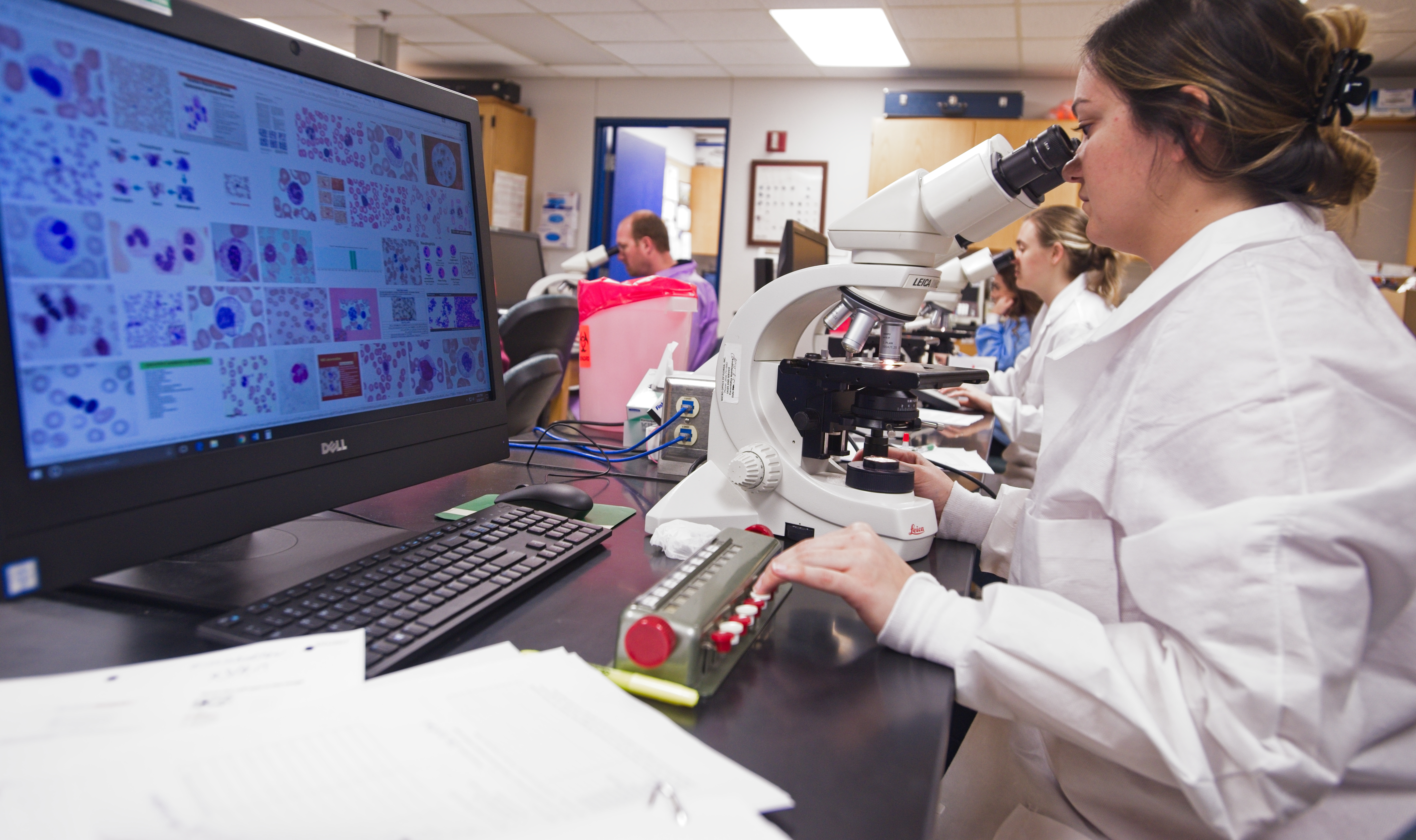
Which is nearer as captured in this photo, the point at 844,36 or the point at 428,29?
the point at 844,36

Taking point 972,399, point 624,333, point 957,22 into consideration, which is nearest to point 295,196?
point 624,333

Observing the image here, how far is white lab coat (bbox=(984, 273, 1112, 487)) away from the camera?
7.88 ft

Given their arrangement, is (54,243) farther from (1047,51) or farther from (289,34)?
(1047,51)

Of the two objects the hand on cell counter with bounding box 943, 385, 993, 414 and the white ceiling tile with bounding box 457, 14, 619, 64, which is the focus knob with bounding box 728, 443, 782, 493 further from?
the white ceiling tile with bounding box 457, 14, 619, 64

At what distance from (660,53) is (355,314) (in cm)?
483

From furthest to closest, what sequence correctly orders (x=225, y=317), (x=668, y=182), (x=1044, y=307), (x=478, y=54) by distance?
1. (x=668, y=182)
2. (x=478, y=54)
3. (x=1044, y=307)
4. (x=225, y=317)

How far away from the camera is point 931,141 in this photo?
473 centimetres

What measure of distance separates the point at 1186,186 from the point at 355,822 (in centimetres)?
88

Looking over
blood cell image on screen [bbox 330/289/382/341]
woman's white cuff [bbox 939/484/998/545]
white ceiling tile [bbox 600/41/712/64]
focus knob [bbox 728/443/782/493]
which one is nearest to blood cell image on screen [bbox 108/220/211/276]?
blood cell image on screen [bbox 330/289/382/341]

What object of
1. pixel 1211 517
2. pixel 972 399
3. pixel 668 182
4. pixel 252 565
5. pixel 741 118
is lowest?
pixel 972 399

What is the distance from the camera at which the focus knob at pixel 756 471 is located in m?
0.95

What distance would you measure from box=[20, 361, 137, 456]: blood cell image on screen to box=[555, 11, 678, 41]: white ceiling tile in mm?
4305

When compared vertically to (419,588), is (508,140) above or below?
above

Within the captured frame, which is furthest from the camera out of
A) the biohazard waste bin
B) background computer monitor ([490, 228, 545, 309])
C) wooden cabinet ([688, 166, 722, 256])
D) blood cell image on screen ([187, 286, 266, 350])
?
wooden cabinet ([688, 166, 722, 256])
